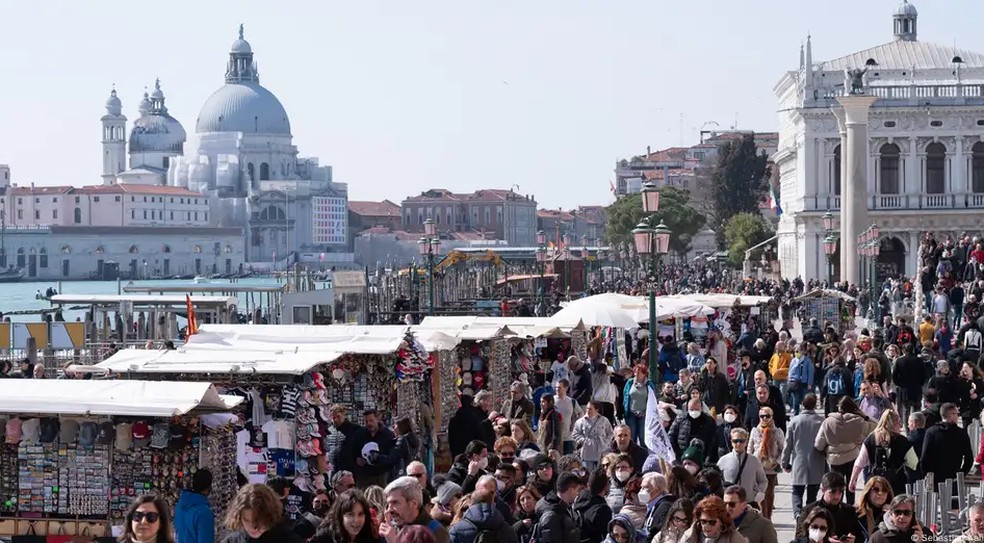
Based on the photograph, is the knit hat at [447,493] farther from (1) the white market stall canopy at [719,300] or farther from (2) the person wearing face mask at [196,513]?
(1) the white market stall canopy at [719,300]

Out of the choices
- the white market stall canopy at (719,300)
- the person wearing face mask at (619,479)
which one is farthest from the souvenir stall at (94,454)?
the white market stall canopy at (719,300)

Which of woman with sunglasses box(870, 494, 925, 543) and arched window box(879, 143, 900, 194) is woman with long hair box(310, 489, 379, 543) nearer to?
woman with sunglasses box(870, 494, 925, 543)

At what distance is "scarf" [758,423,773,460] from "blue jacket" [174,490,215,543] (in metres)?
3.36

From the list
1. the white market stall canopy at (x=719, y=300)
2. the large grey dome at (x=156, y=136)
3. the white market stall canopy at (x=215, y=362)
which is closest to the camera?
the white market stall canopy at (x=215, y=362)

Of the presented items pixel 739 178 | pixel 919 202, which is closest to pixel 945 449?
pixel 919 202

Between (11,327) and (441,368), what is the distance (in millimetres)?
13216

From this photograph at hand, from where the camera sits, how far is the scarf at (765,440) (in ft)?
33.9

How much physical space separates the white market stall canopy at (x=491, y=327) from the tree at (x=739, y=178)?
201 ft

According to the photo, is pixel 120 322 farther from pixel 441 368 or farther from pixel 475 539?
pixel 475 539

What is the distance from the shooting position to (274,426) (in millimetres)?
10469

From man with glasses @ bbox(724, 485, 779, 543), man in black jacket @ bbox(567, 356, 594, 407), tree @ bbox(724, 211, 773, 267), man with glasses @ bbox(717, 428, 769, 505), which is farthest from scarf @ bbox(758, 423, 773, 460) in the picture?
tree @ bbox(724, 211, 773, 267)

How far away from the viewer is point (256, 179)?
171 m

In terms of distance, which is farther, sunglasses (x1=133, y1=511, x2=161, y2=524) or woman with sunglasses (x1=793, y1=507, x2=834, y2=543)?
woman with sunglasses (x1=793, y1=507, x2=834, y2=543)

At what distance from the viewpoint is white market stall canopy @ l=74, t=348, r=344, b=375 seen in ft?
34.7
